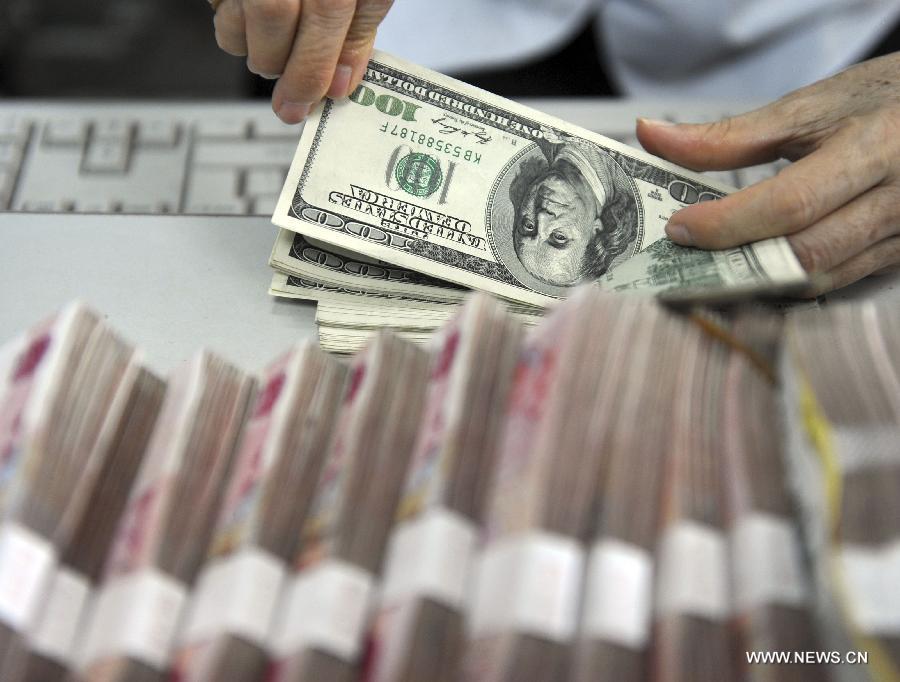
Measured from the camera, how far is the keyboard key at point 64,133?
0.84 metres

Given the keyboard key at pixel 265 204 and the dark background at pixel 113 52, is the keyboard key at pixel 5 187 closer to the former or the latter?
the keyboard key at pixel 265 204

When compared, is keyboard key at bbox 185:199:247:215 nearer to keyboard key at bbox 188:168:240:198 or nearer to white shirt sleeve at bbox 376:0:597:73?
keyboard key at bbox 188:168:240:198

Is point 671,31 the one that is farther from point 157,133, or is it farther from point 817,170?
point 157,133

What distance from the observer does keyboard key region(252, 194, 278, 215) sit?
820 mm

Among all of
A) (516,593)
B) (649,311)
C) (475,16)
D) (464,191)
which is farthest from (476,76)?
(516,593)

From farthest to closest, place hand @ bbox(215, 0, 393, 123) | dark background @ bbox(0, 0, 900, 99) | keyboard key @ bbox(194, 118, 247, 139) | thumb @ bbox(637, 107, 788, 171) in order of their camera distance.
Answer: dark background @ bbox(0, 0, 900, 99) < keyboard key @ bbox(194, 118, 247, 139) < thumb @ bbox(637, 107, 788, 171) < hand @ bbox(215, 0, 393, 123)

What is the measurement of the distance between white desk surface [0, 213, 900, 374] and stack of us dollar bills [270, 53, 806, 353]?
0.04 metres

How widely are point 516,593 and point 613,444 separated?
0.08 meters

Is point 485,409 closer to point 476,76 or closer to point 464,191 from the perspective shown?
point 464,191

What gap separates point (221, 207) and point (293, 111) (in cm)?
14

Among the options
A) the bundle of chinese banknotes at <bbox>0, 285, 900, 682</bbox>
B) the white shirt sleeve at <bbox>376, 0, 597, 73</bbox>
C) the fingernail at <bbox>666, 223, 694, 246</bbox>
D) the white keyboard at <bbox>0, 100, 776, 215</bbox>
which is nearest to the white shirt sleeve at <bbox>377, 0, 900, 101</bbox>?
the white shirt sleeve at <bbox>376, 0, 597, 73</bbox>

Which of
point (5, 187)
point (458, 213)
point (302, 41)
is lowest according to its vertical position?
point (5, 187)

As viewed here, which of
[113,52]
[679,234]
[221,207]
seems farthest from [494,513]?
[113,52]

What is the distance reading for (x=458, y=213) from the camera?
77 centimetres
